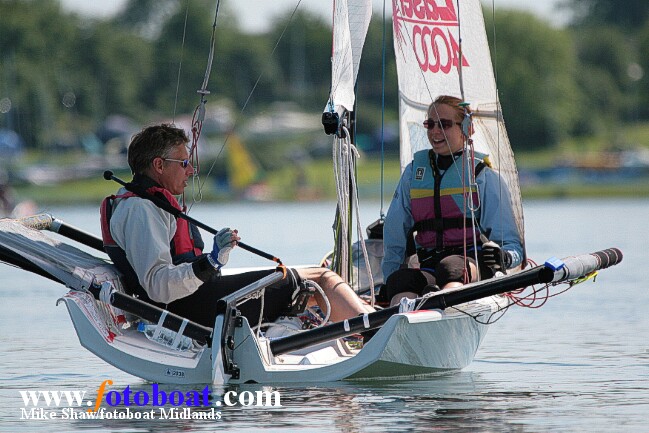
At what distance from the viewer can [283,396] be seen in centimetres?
794

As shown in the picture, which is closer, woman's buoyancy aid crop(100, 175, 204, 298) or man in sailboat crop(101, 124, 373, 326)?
man in sailboat crop(101, 124, 373, 326)

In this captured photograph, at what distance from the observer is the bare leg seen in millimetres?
8250

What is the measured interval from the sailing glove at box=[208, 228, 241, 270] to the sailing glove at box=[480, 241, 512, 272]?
1.79 m

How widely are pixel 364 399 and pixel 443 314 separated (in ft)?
2.06

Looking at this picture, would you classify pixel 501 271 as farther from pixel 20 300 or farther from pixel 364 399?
pixel 20 300

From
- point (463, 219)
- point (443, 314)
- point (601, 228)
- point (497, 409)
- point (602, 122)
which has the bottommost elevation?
point (497, 409)

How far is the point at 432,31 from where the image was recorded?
10055 mm

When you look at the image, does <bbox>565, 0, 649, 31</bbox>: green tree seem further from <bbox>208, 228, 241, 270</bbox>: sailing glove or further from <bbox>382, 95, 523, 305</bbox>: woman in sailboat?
<bbox>208, 228, 241, 270</bbox>: sailing glove

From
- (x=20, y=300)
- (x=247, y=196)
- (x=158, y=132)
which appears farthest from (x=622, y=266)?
(x=247, y=196)

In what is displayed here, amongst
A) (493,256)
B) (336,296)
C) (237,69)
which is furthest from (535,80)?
(336,296)

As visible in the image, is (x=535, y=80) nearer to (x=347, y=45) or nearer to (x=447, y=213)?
(x=347, y=45)

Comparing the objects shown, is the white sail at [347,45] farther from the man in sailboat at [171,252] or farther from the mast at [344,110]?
the man in sailboat at [171,252]

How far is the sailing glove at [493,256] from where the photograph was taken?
8.68 m

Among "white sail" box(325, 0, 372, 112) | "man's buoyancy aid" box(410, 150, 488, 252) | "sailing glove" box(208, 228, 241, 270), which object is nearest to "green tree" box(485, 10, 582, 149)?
"white sail" box(325, 0, 372, 112)
